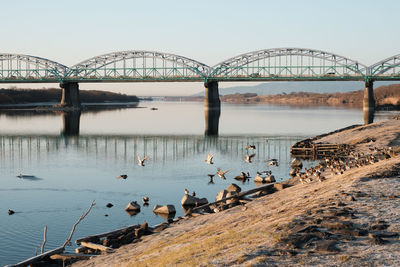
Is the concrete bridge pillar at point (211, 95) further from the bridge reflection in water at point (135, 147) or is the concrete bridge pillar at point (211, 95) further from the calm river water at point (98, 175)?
the calm river water at point (98, 175)

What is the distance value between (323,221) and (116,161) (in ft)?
111

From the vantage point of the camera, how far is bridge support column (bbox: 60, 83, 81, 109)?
554ft

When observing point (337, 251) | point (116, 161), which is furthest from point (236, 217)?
point (116, 161)

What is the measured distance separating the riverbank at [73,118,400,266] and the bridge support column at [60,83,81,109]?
155 meters

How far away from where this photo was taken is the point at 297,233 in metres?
13.2

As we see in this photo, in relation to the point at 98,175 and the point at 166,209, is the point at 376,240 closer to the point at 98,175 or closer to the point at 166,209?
the point at 166,209

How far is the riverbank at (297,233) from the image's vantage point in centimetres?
1167

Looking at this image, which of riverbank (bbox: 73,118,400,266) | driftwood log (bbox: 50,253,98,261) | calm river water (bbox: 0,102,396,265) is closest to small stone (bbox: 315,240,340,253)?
riverbank (bbox: 73,118,400,266)

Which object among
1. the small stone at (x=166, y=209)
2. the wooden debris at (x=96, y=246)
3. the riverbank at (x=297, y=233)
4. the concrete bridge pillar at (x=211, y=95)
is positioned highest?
the concrete bridge pillar at (x=211, y=95)

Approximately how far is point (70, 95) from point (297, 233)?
6531 inches

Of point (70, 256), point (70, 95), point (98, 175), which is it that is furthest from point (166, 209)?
point (70, 95)

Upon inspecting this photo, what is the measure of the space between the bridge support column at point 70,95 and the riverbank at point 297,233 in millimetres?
155103

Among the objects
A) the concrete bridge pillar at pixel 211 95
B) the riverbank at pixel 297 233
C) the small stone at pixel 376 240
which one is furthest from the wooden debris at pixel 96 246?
the concrete bridge pillar at pixel 211 95

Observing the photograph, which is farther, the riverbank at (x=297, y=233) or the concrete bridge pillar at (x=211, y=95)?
the concrete bridge pillar at (x=211, y=95)
